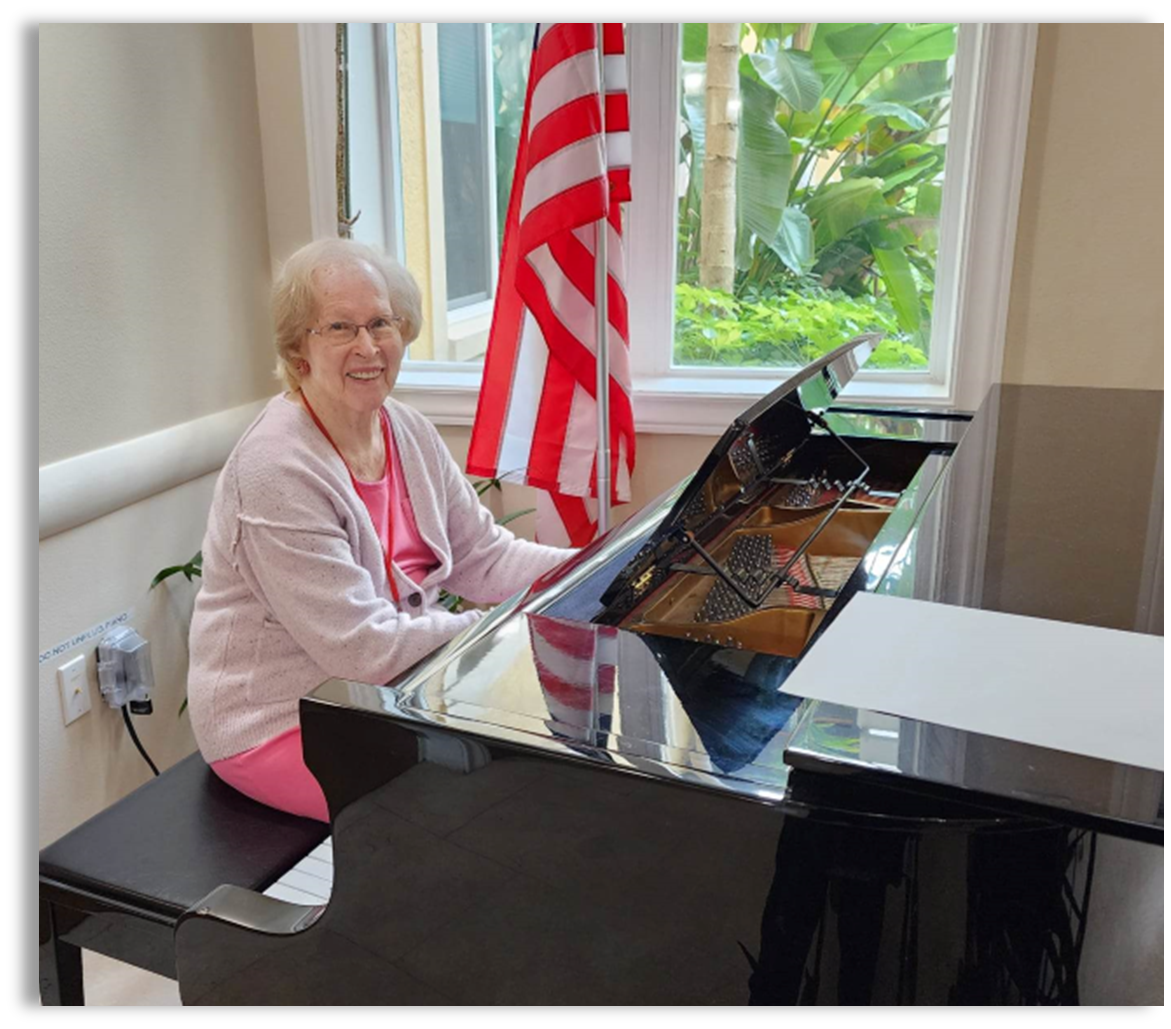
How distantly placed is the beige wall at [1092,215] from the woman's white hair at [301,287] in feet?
4.38

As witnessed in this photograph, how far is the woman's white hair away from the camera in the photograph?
1.63 metres

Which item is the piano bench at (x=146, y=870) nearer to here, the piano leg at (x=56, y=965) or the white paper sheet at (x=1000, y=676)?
the piano leg at (x=56, y=965)

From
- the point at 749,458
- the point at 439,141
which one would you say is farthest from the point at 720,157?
the point at 749,458

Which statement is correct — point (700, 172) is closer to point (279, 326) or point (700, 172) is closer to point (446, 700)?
point (279, 326)

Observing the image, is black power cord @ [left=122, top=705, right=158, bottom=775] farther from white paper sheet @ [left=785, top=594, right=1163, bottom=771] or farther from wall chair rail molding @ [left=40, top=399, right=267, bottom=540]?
white paper sheet @ [left=785, top=594, right=1163, bottom=771]

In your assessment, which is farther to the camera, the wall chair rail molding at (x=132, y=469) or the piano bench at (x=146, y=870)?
the wall chair rail molding at (x=132, y=469)

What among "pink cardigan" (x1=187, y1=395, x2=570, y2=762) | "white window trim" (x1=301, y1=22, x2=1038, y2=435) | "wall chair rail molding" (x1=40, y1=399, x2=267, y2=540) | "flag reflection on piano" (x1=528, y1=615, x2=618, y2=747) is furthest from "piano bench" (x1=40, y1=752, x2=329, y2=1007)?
"white window trim" (x1=301, y1=22, x2=1038, y2=435)

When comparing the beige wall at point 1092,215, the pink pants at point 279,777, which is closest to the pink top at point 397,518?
the pink pants at point 279,777

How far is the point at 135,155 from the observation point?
6.68 ft

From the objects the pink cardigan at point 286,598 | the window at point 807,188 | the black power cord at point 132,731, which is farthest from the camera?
the window at point 807,188

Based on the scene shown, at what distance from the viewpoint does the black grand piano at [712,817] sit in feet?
2.33

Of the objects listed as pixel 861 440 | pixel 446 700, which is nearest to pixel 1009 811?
pixel 446 700

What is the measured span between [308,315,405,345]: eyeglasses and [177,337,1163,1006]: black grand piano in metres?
0.58
